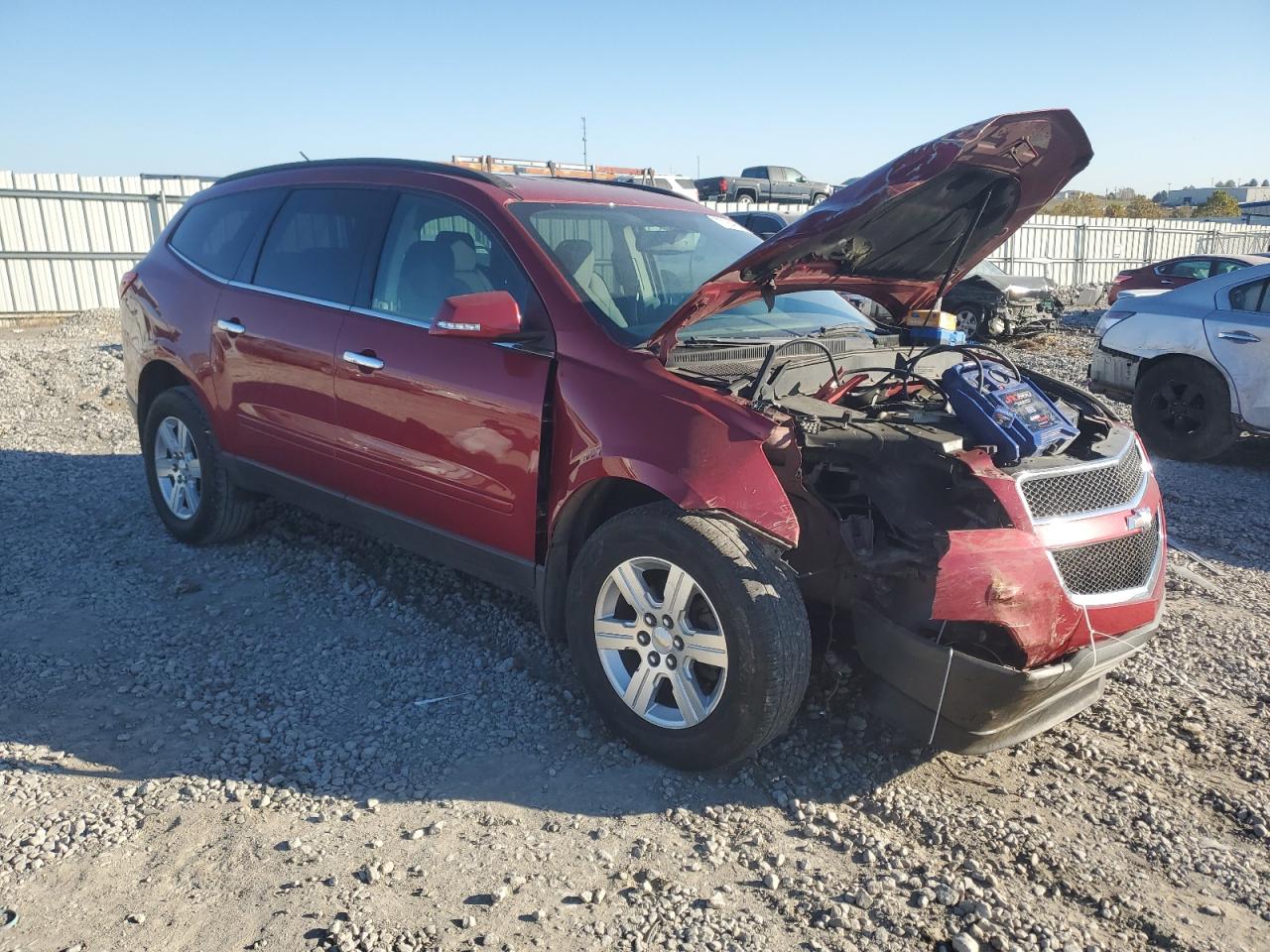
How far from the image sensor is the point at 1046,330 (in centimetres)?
1524

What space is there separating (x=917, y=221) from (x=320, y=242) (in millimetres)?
2704

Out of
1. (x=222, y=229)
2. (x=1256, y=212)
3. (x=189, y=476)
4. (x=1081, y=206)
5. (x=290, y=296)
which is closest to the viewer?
(x=290, y=296)

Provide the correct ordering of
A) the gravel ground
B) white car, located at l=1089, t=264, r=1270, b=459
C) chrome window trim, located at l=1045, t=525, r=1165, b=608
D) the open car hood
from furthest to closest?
white car, located at l=1089, t=264, r=1270, b=459
the open car hood
chrome window trim, located at l=1045, t=525, r=1165, b=608
the gravel ground

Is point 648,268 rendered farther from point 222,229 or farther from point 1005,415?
point 222,229

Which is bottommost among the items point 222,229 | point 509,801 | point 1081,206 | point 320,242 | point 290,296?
point 509,801

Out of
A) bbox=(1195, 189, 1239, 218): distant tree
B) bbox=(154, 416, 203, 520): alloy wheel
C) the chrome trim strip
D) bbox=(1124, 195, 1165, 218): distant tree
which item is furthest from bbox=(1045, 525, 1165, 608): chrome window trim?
bbox=(1124, 195, 1165, 218): distant tree

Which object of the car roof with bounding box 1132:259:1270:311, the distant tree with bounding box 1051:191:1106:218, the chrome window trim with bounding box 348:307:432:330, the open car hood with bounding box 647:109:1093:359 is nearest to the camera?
the open car hood with bounding box 647:109:1093:359

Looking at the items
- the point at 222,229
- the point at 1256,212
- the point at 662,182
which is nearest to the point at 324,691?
the point at 222,229

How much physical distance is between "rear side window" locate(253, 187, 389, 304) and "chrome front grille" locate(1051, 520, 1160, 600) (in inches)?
122

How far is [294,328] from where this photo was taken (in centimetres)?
438

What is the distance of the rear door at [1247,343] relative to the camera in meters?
7.11

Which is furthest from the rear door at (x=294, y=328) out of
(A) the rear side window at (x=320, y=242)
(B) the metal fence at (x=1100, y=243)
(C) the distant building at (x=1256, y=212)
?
(C) the distant building at (x=1256, y=212)

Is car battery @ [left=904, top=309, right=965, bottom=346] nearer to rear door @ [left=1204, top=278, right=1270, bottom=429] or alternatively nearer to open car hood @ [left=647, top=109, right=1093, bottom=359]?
open car hood @ [left=647, top=109, right=1093, bottom=359]

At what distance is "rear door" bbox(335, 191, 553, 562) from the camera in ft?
11.5
